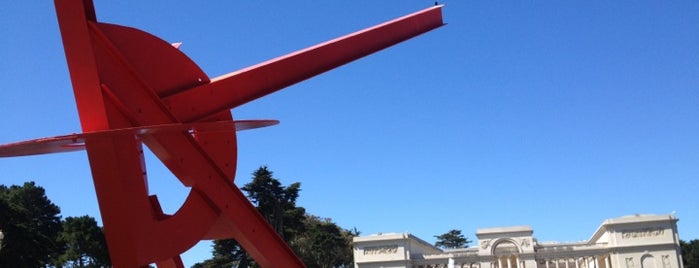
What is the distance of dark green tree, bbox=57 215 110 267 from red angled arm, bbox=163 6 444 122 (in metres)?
43.0

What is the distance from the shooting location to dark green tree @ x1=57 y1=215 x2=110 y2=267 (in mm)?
51219

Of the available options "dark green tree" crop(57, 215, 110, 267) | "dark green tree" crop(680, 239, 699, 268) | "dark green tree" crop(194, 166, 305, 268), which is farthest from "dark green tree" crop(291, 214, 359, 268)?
"dark green tree" crop(680, 239, 699, 268)

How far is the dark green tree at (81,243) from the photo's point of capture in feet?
168

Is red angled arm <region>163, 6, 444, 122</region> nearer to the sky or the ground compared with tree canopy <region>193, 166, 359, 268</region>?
nearer to the ground

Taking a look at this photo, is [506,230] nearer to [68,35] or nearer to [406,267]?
[406,267]

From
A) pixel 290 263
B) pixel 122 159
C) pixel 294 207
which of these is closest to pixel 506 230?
pixel 294 207

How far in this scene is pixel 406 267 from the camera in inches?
2564

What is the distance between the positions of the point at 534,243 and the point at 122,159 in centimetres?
5803

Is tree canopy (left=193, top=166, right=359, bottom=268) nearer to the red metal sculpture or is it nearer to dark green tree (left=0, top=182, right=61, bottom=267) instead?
dark green tree (left=0, top=182, right=61, bottom=267)

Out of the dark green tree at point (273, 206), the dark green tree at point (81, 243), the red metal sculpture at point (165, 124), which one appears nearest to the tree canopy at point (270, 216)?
the dark green tree at point (273, 206)

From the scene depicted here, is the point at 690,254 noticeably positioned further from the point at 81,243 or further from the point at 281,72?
the point at 281,72

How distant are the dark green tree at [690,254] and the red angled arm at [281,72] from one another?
69430 mm

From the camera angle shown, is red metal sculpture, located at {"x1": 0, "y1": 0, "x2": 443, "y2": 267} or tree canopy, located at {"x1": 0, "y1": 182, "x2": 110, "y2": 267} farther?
tree canopy, located at {"x1": 0, "y1": 182, "x2": 110, "y2": 267}

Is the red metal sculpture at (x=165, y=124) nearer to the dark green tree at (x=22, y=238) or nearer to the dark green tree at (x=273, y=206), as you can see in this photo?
the dark green tree at (x=22, y=238)
